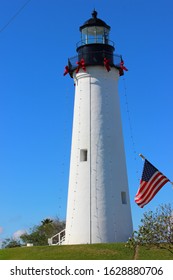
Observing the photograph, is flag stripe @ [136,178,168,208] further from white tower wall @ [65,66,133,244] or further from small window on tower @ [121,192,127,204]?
small window on tower @ [121,192,127,204]

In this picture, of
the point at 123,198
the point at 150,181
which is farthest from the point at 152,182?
the point at 123,198

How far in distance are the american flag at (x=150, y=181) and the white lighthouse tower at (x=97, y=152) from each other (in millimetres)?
11046

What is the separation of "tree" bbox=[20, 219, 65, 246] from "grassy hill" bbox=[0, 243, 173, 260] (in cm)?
1871

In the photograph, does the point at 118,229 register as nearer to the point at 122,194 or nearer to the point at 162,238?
the point at 122,194

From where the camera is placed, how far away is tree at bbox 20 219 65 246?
51866 millimetres

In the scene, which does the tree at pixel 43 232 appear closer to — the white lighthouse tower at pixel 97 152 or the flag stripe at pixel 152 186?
the white lighthouse tower at pixel 97 152

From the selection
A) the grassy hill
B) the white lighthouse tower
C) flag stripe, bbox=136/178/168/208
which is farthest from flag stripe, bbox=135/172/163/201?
the white lighthouse tower

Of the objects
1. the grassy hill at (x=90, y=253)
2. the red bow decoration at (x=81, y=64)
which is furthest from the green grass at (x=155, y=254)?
the red bow decoration at (x=81, y=64)

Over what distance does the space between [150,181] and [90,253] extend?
8326mm

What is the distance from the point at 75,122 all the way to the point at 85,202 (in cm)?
588

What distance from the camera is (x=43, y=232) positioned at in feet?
177

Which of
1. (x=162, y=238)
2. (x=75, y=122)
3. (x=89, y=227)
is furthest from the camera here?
(x=75, y=122)

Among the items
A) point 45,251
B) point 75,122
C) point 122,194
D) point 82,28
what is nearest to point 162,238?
point 45,251
